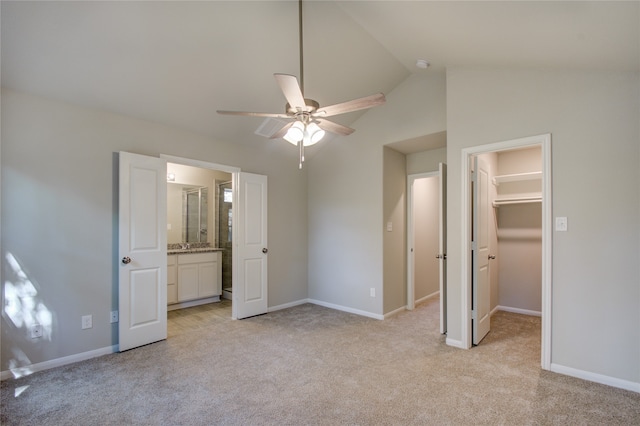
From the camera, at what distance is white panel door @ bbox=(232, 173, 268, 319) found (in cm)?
436

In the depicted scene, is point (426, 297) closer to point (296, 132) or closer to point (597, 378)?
point (597, 378)

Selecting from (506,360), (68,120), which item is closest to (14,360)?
(68,120)

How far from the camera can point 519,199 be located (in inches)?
167

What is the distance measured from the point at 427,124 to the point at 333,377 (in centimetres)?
309

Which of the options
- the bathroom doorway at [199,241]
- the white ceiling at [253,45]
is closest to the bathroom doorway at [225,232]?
the bathroom doorway at [199,241]

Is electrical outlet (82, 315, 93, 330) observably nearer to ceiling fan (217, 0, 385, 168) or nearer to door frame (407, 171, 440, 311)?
ceiling fan (217, 0, 385, 168)

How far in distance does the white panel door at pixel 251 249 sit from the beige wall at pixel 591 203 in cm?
318

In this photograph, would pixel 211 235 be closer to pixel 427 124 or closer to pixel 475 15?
pixel 427 124

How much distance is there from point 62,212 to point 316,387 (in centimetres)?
280

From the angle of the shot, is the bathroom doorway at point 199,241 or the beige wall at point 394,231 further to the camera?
the bathroom doorway at point 199,241

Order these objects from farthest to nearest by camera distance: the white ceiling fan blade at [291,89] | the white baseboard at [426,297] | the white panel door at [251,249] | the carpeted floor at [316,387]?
1. the white baseboard at [426,297]
2. the white panel door at [251,249]
3. the carpeted floor at [316,387]
4. the white ceiling fan blade at [291,89]

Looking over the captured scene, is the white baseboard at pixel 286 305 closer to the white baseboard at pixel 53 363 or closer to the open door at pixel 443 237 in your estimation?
the white baseboard at pixel 53 363

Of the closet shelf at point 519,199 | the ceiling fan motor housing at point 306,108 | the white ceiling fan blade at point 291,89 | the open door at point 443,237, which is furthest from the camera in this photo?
the closet shelf at point 519,199

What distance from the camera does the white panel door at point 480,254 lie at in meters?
3.33
